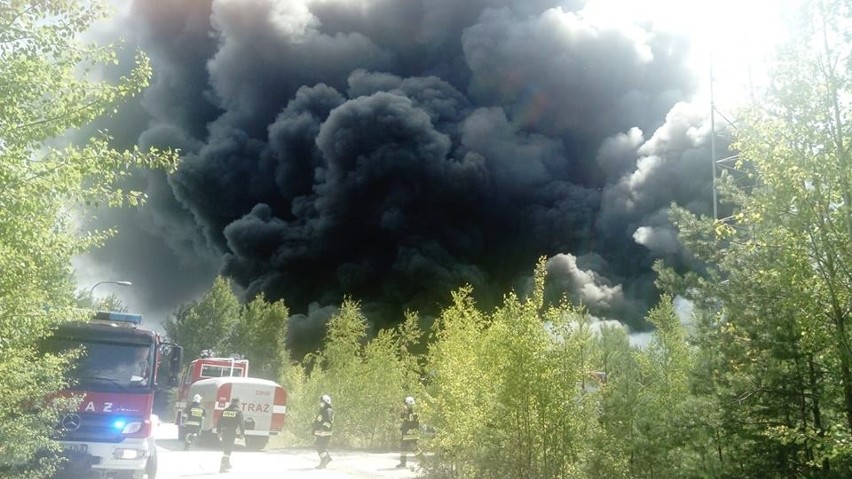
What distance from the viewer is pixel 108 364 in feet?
43.4

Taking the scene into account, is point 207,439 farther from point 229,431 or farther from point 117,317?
point 117,317

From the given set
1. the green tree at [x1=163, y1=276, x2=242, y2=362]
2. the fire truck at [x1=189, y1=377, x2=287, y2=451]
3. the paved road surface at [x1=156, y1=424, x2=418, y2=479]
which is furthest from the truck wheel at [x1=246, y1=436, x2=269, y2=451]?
the green tree at [x1=163, y1=276, x2=242, y2=362]

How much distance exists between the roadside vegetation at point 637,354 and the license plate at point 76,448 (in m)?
0.50

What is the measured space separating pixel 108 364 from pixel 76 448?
165 cm

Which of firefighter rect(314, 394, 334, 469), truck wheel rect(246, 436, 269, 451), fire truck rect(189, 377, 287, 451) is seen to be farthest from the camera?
truck wheel rect(246, 436, 269, 451)

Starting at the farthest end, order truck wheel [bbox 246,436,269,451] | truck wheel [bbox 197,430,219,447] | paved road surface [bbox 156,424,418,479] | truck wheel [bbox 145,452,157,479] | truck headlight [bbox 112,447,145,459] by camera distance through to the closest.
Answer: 1. truck wheel [bbox 197,430,219,447]
2. truck wheel [bbox 246,436,269,451]
3. paved road surface [bbox 156,424,418,479]
4. truck wheel [bbox 145,452,157,479]
5. truck headlight [bbox 112,447,145,459]

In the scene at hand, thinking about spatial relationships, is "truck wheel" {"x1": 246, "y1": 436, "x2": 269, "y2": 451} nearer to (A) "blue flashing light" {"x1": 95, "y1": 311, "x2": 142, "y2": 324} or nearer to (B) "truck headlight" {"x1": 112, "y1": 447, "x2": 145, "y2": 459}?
(A) "blue flashing light" {"x1": 95, "y1": 311, "x2": 142, "y2": 324}

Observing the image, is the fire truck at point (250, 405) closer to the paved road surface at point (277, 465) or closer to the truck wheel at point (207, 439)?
the truck wheel at point (207, 439)

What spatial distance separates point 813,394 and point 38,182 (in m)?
10.7

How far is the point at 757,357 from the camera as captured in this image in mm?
9602

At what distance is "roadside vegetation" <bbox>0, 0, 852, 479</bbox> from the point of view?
26.3ft

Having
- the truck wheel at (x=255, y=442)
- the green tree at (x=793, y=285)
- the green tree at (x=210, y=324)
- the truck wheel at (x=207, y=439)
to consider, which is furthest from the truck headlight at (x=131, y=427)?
the green tree at (x=210, y=324)

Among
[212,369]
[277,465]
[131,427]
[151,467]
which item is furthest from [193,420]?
[131,427]

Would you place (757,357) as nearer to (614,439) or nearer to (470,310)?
(614,439)
